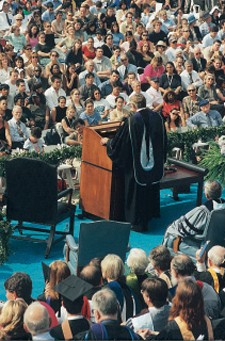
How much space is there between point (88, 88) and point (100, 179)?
5.98 metres

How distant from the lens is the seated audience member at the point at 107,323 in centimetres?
916

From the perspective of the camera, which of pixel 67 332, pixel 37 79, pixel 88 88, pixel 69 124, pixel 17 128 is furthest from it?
pixel 37 79

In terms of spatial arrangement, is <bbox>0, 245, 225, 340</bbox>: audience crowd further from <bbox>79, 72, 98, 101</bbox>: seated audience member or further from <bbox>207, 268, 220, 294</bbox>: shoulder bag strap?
<bbox>79, 72, 98, 101</bbox>: seated audience member

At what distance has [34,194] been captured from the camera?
14953mm

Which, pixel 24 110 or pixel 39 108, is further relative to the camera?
pixel 39 108

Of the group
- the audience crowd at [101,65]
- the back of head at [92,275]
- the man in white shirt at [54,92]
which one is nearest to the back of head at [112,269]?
the back of head at [92,275]

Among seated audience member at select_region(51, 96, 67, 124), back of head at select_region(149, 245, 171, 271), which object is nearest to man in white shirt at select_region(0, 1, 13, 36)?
seated audience member at select_region(51, 96, 67, 124)

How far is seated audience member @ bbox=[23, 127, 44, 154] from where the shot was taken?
1759 centimetres

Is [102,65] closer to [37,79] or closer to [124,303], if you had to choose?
[37,79]

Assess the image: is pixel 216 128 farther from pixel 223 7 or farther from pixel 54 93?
pixel 223 7

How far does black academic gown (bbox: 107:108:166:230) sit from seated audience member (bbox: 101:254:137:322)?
191 inches

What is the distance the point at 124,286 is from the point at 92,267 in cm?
49

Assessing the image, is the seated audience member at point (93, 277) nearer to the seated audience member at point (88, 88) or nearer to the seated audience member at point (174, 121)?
the seated audience member at point (174, 121)

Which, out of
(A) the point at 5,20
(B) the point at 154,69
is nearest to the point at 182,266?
(B) the point at 154,69
